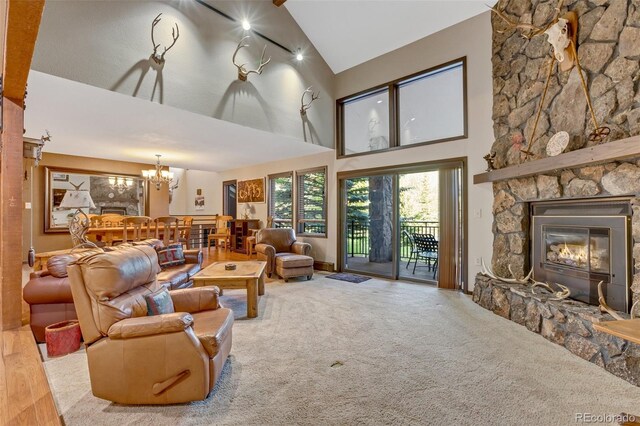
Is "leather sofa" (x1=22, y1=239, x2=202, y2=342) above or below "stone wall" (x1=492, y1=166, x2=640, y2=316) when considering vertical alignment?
below

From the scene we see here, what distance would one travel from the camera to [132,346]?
1.81 metres

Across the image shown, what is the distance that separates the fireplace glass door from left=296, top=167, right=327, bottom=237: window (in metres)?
3.97

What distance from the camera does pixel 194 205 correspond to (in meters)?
10.9

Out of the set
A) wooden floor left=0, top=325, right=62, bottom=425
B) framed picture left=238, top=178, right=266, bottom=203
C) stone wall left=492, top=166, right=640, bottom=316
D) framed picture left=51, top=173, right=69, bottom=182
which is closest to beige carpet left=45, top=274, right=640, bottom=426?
wooden floor left=0, top=325, right=62, bottom=425

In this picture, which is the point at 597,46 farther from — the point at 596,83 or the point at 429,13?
the point at 429,13

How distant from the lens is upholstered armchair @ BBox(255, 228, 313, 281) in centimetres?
528

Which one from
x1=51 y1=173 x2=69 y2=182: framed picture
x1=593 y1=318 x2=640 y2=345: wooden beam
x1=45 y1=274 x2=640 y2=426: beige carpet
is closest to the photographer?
x1=593 y1=318 x2=640 y2=345: wooden beam

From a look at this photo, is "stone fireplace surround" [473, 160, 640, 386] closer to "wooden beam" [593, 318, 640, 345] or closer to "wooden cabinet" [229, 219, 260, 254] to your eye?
"wooden beam" [593, 318, 640, 345]

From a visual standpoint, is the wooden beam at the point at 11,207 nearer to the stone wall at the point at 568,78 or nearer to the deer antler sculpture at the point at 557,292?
the stone wall at the point at 568,78

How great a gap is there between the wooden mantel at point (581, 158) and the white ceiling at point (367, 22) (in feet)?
8.75

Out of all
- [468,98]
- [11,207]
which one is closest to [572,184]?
[468,98]

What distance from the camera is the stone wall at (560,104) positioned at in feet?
8.39

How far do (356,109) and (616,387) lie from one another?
5.48 meters

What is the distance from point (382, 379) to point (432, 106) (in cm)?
448
